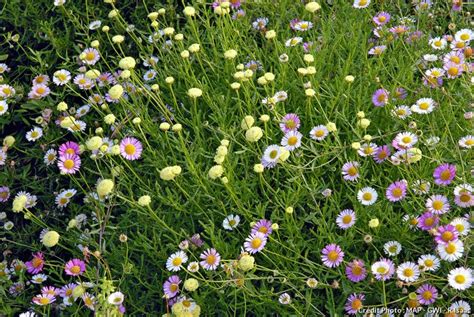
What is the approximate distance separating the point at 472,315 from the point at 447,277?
12 cm

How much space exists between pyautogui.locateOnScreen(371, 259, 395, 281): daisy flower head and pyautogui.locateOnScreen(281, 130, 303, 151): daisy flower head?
50 centimetres

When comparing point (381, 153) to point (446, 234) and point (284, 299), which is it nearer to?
point (446, 234)

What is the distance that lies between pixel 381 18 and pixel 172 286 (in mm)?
1410

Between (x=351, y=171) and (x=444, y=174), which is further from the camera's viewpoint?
(x=351, y=171)

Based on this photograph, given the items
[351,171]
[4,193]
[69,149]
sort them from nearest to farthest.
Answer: [351,171], [69,149], [4,193]

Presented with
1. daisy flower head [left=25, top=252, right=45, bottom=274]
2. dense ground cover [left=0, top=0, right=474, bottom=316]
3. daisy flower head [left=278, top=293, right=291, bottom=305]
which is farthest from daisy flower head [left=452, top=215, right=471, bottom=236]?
daisy flower head [left=25, top=252, right=45, bottom=274]

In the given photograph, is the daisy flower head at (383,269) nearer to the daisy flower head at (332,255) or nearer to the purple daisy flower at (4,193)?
the daisy flower head at (332,255)

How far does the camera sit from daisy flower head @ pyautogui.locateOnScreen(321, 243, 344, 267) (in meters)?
2.00

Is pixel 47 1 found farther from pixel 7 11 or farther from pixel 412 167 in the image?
pixel 412 167

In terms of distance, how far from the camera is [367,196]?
2.11 metres

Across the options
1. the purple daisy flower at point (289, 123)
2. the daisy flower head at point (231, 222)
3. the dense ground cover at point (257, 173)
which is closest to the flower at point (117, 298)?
the dense ground cover at point (257, 173)

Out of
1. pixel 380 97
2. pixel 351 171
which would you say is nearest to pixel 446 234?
pixel 351 171

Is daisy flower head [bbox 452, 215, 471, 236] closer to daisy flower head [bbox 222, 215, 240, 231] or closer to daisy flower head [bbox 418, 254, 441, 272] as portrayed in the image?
daisy flower head [bbox 418, 254, 441, 272]

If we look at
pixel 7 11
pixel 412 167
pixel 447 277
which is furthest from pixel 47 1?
pixel 447 277
